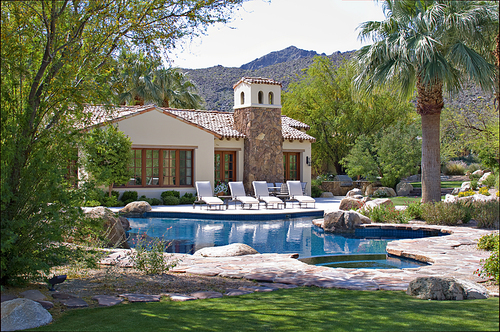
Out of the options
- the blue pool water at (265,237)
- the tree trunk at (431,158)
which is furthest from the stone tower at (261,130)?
the tree trunk at (431,158)

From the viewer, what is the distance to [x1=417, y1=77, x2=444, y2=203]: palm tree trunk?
46.6 feet

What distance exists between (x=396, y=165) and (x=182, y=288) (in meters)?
20.6

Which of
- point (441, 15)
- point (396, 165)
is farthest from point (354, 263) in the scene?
point (396, 165)

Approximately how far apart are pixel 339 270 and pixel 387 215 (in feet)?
21.9

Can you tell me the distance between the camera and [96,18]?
6203 millimetres

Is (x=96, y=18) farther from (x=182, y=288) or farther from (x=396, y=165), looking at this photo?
(x=396, y=165)

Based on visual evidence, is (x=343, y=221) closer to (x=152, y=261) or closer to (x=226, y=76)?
(x=152, y=261)

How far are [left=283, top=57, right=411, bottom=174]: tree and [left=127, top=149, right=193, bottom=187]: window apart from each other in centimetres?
1161

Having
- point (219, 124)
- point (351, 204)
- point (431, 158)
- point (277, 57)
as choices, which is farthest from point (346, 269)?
point (277, 57)

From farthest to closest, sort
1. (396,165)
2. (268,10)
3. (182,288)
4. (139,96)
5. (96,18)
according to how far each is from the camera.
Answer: (139,96) < (396,165) < (268,10) < (96,18) < (182,288)

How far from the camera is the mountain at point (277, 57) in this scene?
293 ft

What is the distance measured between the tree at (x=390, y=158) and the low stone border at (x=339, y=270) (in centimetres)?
1579

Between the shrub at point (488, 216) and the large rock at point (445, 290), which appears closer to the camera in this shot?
the large rock at point (445, 290)

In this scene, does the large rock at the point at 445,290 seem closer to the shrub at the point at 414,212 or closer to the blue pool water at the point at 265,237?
the blue pool water at the point at 265,237
